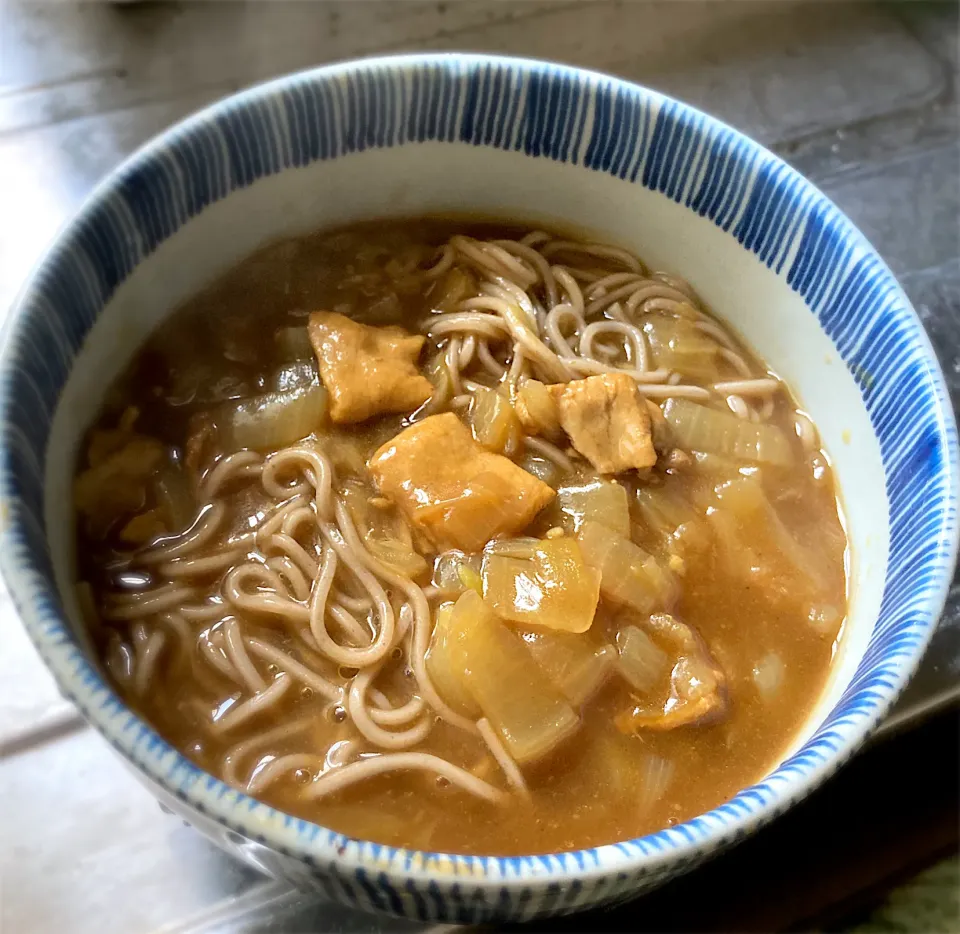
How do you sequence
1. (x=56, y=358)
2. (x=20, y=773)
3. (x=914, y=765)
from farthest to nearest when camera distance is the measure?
(x=914, y=765) < (x=20, y=773) < (x=56, y=358)

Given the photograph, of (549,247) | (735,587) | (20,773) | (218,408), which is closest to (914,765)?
(735,587)

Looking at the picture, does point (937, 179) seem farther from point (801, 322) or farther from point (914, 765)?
point (914, 765)

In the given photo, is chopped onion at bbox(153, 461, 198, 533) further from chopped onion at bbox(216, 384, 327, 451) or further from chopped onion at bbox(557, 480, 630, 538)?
chopped onion at bbox(557, 480, 630, 538)

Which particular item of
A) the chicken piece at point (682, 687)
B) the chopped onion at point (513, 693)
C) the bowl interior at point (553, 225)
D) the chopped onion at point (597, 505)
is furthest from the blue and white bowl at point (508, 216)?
the chopped onion at point (597, 505)

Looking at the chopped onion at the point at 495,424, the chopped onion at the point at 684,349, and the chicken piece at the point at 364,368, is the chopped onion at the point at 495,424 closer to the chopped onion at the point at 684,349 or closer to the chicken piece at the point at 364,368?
the chicken piece at the point at 364,368

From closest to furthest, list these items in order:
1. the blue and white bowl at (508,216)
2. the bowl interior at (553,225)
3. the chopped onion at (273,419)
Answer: the blue and white bowl at (508,216), the bowl interior at (553,225), the chopped onion at (273,419)

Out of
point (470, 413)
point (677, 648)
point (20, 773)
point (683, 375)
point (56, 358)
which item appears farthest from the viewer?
point (683, 375)

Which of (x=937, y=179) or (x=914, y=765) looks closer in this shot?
(x=914, y=765)
